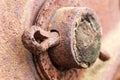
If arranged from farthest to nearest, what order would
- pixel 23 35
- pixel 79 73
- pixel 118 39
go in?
1. pixel 118 39
2. pixel 79 73
3. pixel 23 35

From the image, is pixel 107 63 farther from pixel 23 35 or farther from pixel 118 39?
pixel 23 35

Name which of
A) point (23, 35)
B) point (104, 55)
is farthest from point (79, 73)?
point (23, 35)

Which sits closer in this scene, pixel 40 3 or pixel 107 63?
pixel 40 3

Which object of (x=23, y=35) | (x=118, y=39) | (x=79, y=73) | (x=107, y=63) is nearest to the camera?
(x=23, y=35)

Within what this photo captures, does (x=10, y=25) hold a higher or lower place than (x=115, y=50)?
higher
